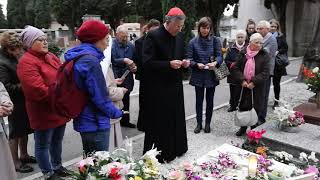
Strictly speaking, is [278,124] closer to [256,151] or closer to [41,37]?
[256,151]

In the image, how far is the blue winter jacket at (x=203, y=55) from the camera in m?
5.00

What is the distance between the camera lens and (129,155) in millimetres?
2207

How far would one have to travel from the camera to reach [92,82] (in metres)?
2.63

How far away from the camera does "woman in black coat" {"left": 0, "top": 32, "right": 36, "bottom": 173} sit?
3625 millimetres

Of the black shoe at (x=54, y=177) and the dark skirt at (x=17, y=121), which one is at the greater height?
the dark skirt at (x=17, y=121)

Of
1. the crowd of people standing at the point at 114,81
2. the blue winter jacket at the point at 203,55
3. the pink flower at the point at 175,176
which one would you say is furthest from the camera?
the blue winter jacket at the point at 203,55

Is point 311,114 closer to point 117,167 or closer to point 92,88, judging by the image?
point 92,88

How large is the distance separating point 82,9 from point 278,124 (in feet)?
120

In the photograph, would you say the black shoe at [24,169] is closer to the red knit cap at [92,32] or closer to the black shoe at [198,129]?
the red knit cap at [92,32]

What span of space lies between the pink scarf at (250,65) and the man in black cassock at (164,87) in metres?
1.16

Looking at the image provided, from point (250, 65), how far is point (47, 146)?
2.94 metres

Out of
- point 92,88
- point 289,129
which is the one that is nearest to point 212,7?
point 289,129

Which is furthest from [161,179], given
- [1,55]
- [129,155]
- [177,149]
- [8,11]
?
[8,11]

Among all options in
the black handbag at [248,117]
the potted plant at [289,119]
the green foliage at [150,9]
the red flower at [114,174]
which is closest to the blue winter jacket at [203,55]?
the black handbag at [248,117]
